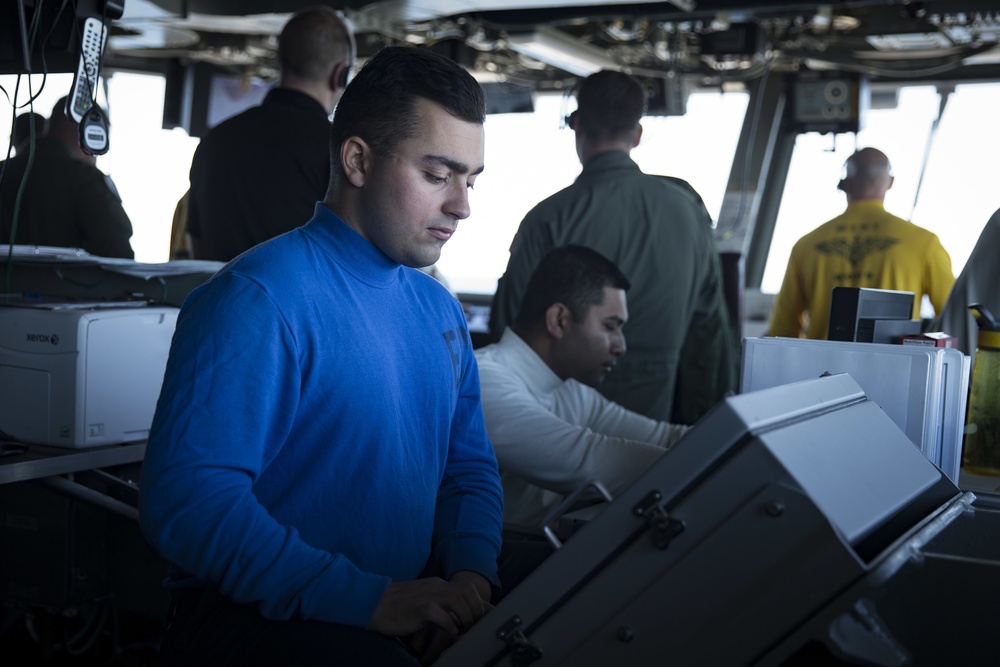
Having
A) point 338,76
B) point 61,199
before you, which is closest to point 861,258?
point 338,76

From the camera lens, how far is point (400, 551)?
1409mm

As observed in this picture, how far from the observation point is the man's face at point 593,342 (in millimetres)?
2441

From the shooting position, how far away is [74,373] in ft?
7.07

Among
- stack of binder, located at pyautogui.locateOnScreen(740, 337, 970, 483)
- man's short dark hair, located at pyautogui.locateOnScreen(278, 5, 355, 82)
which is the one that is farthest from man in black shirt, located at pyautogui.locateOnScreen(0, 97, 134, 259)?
stack of binder, located at pyautogui.locateOnScreen(740, 337, 970, 483)

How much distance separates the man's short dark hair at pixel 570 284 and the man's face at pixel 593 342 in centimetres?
2

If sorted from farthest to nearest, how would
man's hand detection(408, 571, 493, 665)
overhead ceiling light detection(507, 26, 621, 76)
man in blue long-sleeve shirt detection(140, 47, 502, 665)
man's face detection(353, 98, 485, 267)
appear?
1. overhead ceiling light detection(507, 26, 621, 76)
2. man's face detection(353, 98, 485, 267)
3. man's hand detection(408, 571, 493, 665)
4. man in blue long-sleeve shirt detection(140, 47, 502, 665)

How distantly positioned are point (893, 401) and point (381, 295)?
2.71 ft

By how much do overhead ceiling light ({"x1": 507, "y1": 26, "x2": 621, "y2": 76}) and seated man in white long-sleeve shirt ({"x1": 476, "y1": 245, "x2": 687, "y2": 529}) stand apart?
2829mm

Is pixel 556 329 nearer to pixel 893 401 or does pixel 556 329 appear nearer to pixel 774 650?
pixel 893 401

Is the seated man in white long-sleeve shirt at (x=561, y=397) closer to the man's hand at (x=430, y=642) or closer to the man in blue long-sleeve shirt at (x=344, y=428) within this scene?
the man in blue long-sleeve shirt at (x=344, y=428)

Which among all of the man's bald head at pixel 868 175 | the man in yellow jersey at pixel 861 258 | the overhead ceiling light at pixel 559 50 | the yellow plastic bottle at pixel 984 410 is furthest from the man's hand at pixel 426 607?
the overhead ceiling light at pixel 559 50

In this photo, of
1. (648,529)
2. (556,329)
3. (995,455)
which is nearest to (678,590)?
(648,529)

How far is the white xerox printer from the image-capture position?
7.07 feet

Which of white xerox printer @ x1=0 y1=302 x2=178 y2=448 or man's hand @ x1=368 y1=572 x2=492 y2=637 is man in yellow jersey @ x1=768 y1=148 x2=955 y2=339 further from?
man's hand @ x1=368 y1=572 x2=492 y2=637
